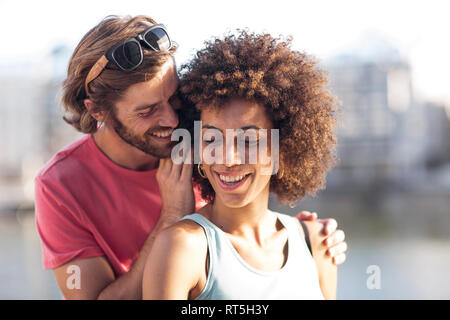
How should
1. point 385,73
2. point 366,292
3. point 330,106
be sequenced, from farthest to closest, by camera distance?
1. point 385,73
2. point 366,292
3. point 330,106

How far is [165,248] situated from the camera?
5.65 ft

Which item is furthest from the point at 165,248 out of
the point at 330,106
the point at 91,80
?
the point at 91,80

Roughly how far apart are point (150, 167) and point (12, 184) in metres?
34.5

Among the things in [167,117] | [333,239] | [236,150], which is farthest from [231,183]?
[333,239]

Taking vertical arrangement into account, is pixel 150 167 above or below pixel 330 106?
below

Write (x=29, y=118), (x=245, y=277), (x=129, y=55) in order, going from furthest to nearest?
(x=29, y=118), (x=129, y=55), (x=245, y=277)

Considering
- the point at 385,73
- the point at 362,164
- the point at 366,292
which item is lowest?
the point at 366,292

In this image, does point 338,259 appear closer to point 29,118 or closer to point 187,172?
point 187,172

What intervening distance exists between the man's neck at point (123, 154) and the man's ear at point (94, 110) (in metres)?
0.07

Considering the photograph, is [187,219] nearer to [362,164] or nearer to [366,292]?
[366,292]

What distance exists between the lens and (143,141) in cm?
241

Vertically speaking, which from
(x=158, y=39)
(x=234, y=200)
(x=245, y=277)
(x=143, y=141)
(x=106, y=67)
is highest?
(x=158, y=39)

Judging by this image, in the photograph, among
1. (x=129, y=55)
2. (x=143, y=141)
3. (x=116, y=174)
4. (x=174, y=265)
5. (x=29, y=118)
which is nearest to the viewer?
(x=174, y=265)

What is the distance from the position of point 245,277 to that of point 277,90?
0.73 meters
